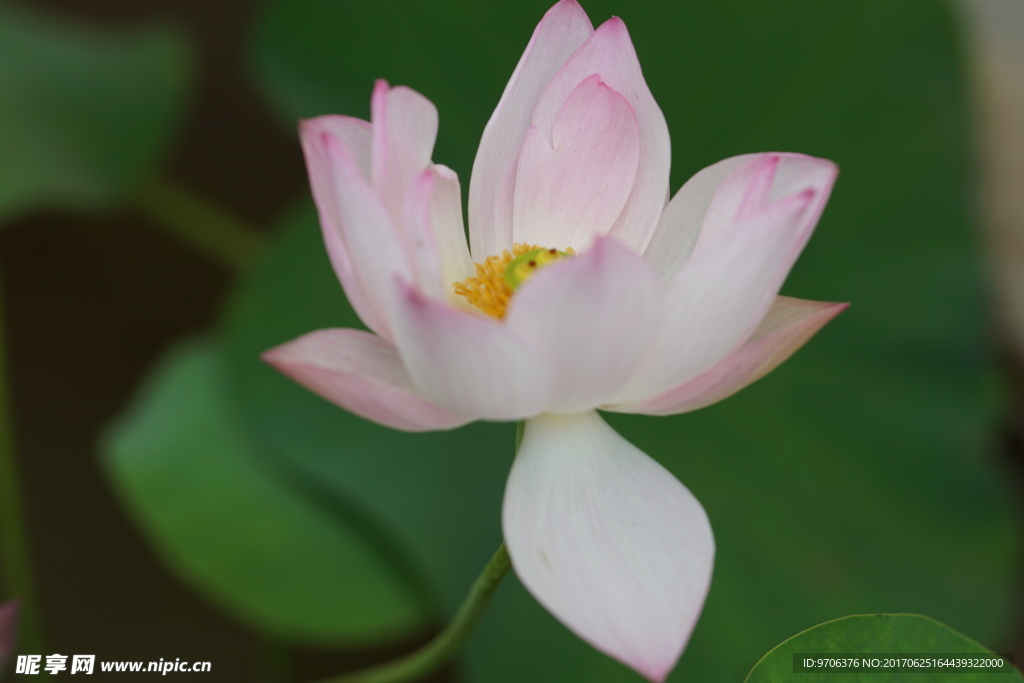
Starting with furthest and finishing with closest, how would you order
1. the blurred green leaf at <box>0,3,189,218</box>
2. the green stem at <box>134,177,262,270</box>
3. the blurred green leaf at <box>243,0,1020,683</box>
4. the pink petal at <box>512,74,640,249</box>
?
the green stem at <box>134,177,262,270</box>, the blurred green leaf at <box>0,3,189,218</box>, the blurred green leaf at <box>243,0,1020,683</box>, the pink petal at <box>512,74,640,249</box>

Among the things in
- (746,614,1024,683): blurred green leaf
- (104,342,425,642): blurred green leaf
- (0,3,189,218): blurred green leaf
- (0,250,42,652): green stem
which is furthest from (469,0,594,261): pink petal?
(0,3,189,218): blurred green leaf

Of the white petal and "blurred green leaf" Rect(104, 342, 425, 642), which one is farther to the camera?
"blurred green leaf" Rect(104, 342, 425, 642)

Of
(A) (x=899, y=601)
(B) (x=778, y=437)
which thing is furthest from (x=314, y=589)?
(A) (x=899, y=601)

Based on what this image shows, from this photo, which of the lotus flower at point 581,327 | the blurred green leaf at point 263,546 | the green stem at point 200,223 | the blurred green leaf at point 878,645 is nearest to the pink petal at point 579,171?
the lotus flower at point 581,327

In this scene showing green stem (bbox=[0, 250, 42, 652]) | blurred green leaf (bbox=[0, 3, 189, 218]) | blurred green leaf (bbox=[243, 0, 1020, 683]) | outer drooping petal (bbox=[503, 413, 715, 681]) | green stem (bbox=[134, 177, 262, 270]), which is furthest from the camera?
green stem (bbox=[134, 177, 262, 270])

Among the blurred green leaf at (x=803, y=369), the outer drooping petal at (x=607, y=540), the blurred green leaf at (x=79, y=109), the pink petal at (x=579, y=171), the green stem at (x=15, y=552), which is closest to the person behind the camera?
the outer drooping petal at (x=607, y=540)

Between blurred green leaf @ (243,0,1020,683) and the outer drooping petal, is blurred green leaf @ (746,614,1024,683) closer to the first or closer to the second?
the outer drooping petal

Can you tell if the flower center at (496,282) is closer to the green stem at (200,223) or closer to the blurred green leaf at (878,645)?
the blurred green leaf at (878,645)
